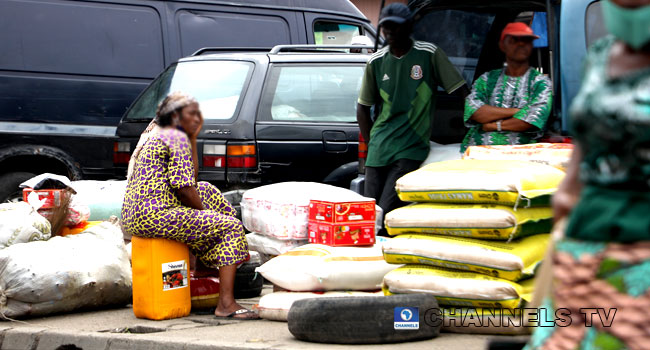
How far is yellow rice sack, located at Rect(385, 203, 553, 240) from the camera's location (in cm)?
484

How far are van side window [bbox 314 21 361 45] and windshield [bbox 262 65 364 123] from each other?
2739 millimetres

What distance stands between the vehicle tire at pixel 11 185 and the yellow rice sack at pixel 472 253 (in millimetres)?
5113

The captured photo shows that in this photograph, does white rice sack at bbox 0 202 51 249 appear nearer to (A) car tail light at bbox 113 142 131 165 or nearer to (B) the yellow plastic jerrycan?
(B) the yellow plastic jerrycan

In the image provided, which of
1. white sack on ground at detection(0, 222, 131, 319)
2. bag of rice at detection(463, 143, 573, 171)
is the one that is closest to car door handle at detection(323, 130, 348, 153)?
white sack on ground at detection(0, 222, 131, 319)

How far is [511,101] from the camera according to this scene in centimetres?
588

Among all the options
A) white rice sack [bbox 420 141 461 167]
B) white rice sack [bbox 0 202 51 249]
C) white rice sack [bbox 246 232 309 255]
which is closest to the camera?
white rice sack [bbox 420 141 461 167]

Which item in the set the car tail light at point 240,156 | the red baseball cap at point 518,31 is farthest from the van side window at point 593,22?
the car tail light at point 240,156

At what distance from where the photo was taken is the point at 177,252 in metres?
5.90

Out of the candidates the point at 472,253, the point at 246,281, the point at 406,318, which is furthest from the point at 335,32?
the point at 406,318

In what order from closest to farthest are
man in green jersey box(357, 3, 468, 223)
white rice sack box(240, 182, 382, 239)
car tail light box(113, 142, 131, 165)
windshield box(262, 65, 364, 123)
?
man in green jersey box(357, 3, 468, 223), white rice sack box(240, 182, 382, 239), windshield box(262, 65, 364, 123), car tail light box(113, 142, 131, 165)

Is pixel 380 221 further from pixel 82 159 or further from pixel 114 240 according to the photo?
pixel 82 159

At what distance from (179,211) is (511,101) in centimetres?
220

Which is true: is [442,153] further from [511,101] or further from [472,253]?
[472,253]

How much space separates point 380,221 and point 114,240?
1.92 meters
